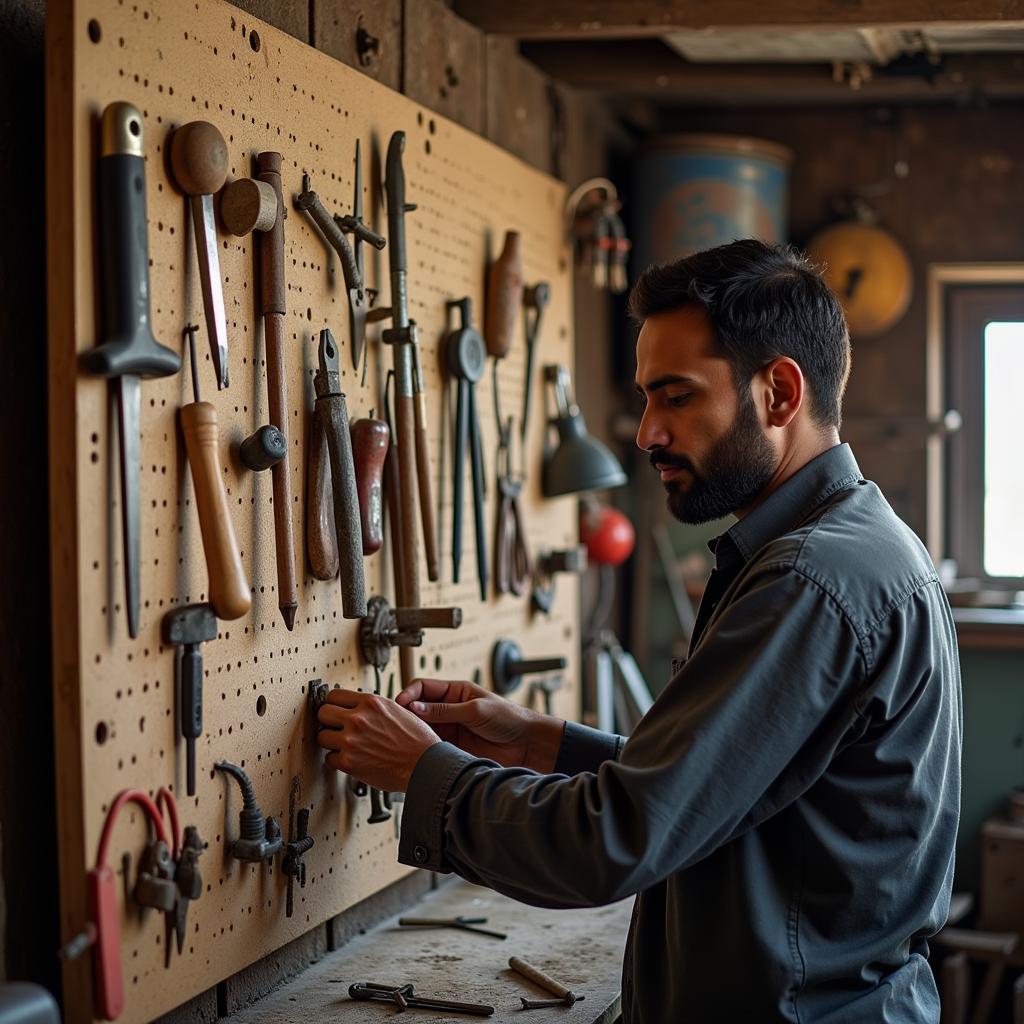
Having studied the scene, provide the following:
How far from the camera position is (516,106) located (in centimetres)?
300

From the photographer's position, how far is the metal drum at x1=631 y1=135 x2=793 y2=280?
3.81 meters

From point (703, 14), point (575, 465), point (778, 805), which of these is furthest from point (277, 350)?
point (703, 14)

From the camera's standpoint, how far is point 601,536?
131 inches

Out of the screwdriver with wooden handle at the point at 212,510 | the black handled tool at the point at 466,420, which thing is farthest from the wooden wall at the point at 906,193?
the screwdriver with wooden handle at the point at 212,510

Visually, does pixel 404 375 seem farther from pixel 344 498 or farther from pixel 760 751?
pixel 760 751

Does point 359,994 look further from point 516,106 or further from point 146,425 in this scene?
point 516,106

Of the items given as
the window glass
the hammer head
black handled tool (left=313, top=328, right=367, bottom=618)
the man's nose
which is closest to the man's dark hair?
the man's nose

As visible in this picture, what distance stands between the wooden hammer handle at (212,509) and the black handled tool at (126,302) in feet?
0.32

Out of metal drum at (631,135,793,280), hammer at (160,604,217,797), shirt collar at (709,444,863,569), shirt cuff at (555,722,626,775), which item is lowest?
shirt cuff at (555,722,626,775)

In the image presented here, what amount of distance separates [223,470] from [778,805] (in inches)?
32.1

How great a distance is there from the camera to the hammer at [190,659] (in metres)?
1.62

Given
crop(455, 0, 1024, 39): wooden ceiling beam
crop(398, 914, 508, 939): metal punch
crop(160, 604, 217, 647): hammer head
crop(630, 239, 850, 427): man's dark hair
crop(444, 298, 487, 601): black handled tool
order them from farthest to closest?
crop(455, 0, 1024, 39): wooden ceiling beam
crop(444, 298, 487, 601): black handled tool
crop(398, 914, 508, 939): metal punch
crop(630, 239, 850, 427): man's dark hair
crop(160, 604, 217, 647): hammer head

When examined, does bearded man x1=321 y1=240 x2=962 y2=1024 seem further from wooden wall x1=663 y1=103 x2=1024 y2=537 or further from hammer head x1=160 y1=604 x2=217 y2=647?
wooden wall x1=663 y1=103 x2=1024 y2=537

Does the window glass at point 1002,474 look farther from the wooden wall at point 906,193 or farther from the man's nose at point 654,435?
the man's nose at point 654,435
